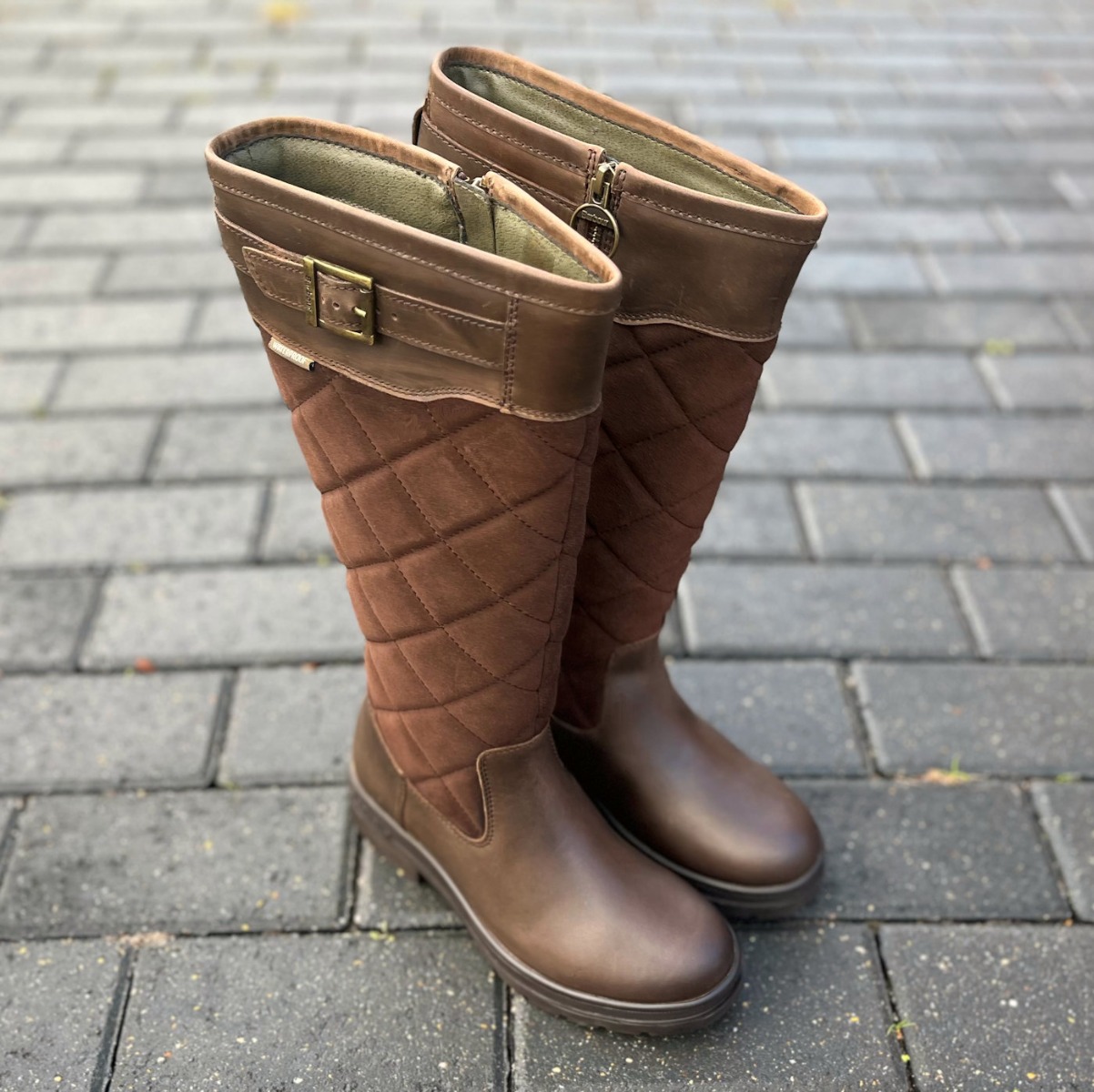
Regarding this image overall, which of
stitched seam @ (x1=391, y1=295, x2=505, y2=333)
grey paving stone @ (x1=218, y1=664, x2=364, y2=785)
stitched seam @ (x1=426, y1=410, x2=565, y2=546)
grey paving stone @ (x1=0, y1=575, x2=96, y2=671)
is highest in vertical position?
stitched seam @ (x1=391, y1=295, x2=505, y2=333)

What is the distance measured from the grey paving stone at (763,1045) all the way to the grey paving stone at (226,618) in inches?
28.3

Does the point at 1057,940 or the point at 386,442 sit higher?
the point at 386,442

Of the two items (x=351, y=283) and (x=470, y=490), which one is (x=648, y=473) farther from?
(x=351, y=283)

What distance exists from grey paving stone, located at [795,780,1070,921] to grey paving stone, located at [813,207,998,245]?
1778 mm

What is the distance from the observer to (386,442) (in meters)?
0.99

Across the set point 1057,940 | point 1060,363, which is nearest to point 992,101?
point 1060,363

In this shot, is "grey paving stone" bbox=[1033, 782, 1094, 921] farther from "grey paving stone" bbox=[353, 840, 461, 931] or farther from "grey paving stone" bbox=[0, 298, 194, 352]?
"grey paving stone" bbox=[0, 298, 194, 352]

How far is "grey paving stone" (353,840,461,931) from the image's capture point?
1.37 metres

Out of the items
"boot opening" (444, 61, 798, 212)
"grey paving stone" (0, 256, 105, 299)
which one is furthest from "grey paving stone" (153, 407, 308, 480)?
"boot opening" (444, 61, 798, 212)

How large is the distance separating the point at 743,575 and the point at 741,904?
697mm

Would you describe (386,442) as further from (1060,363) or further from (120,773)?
(1060,363)

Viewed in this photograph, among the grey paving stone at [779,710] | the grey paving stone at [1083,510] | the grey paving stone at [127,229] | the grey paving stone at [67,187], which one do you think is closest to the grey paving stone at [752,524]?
the grey paving stone at [779,710]

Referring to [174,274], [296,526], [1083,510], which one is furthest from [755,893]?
[174,274]

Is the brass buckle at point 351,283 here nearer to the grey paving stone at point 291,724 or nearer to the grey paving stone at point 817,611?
the grey paving stone at point 291,724
